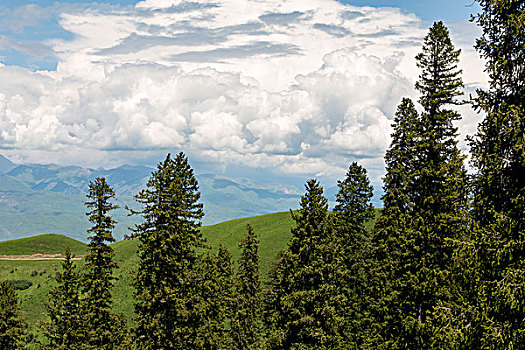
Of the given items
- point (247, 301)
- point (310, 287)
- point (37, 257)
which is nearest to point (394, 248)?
point (310, 287)

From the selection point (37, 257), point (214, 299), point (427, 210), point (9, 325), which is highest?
point (427, 210)

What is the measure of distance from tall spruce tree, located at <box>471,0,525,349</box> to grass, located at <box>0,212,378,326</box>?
6661cm

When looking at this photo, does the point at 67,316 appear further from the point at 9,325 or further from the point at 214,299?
the point at 214,299

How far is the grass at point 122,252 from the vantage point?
252 feet

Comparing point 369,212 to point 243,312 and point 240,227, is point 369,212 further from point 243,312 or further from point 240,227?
point 240,227

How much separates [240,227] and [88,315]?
319 feet

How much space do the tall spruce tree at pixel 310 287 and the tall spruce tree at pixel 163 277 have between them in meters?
5.57

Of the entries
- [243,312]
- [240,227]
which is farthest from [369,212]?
[240,227]

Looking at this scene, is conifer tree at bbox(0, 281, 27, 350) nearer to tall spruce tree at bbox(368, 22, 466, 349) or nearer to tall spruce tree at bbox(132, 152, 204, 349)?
tall spruce tree at bbox(132, 152, 204, 349)

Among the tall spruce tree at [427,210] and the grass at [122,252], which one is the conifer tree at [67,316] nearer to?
the tall spruce tree at [427,210]

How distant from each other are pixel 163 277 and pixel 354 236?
65.8ft

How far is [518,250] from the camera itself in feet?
33.3

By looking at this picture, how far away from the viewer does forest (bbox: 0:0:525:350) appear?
10.3m

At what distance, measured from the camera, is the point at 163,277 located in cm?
2419
